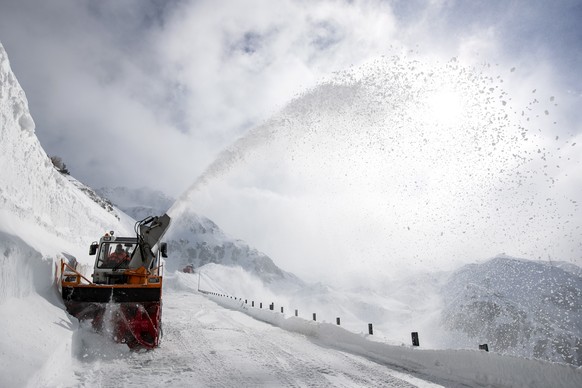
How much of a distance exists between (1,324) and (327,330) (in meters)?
9.87

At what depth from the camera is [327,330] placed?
1268 cm

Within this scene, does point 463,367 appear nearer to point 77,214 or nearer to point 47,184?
point 47,184

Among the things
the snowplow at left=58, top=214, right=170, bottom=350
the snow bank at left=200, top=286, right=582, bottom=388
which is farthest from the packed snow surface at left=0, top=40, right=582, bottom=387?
the snowplow at left=58, top=214, right=170, bottom=350

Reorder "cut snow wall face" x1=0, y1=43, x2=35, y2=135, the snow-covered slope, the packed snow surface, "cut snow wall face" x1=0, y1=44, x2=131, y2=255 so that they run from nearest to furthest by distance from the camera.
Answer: the snow-covered slope < the packed snow surface < "cut snow wall face" x1=0, y1=44, x2=131, y2=255 < "cut snow wall face" x1=0, y1=43, x2=35, y2=135

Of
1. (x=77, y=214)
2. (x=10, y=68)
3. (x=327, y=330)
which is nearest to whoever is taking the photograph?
(x=10, y=68)

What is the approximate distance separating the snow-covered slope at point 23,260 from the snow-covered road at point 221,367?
73cm

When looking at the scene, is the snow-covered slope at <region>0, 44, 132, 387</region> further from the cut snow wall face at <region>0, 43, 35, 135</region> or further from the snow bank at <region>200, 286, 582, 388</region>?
the snow bank at <region>200, 286, 582, 388</region>

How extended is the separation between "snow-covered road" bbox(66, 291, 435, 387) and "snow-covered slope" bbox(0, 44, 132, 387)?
733 mm

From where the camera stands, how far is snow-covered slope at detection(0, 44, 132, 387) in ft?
16.3

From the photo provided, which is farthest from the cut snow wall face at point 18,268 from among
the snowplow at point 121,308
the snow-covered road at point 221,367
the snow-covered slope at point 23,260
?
the snow-covered road at point 221,367

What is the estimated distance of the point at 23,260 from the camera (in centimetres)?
672

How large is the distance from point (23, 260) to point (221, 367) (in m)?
4.33

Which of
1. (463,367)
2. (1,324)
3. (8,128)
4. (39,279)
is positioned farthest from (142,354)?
(8,128)

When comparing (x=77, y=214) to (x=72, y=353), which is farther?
(x=77, y=214)
